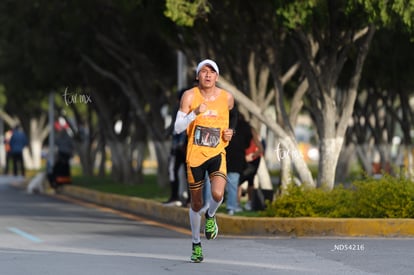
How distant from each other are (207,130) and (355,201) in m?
4.65

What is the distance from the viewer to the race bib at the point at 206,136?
11.6 metres

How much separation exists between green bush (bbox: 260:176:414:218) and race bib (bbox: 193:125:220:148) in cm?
408

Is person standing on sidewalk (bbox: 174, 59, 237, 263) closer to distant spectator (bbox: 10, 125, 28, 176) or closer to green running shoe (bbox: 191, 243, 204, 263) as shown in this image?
green running shoe (bbox: 191, 243, 204, 263)

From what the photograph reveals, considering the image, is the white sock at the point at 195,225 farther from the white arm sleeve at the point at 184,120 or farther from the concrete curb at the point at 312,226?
the concrete curb at the point at 312,226

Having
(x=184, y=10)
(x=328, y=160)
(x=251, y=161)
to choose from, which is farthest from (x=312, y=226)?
(x=184, y=10)

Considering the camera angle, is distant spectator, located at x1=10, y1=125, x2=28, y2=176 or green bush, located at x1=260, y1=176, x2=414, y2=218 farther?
distant spectator, located at x1=10, y1=125, x2=28, y2=176

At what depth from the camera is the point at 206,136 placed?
11.7m

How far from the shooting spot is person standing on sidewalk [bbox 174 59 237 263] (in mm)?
11633

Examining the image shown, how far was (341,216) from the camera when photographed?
15.6 m

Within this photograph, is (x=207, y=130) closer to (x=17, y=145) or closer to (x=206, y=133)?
(x=206, y=133)

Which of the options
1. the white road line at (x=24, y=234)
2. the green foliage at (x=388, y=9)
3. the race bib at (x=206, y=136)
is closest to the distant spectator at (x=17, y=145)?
the white road line at (x=24, y=234)

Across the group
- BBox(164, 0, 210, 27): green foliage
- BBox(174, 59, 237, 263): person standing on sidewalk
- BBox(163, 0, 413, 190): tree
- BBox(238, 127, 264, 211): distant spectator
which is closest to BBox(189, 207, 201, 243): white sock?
BBox(174, 59, 237, 263): person standing on sidewalk

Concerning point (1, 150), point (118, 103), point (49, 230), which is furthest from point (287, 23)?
point (1, 150)

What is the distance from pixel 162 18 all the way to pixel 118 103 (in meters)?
15.9
